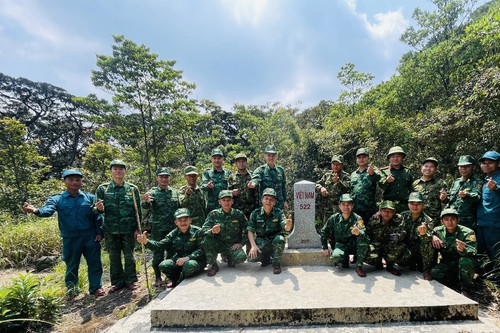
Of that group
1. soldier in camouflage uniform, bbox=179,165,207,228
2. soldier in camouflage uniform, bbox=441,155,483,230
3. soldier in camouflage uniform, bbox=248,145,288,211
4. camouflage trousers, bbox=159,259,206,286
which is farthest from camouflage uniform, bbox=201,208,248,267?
soldier in camouflage uniform, bbox=441,155,483,230

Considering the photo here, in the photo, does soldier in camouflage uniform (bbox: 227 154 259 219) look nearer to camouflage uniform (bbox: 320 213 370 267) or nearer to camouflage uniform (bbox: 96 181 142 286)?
camouflage uniform (bbox: 320 213 370 267)

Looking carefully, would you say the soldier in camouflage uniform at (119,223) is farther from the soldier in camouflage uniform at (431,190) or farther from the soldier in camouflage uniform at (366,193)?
the soldier in camouflage uniform at (431,190)

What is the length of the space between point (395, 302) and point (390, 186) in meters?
2.22

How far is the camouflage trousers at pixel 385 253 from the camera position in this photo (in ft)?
13.4

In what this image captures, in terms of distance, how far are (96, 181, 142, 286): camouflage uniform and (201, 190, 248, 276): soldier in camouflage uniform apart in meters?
1.38

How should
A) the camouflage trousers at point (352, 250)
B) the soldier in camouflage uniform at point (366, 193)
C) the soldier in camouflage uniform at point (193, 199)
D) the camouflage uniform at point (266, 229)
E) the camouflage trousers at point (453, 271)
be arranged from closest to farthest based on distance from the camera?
the camouflage trousers at point (453, 271)
the camouflage trousers at point (352, 250)
the camouflage uniform at point (266, 229)
the soldier in camouflage uniform at point (366, 193)
the soldier in camouflage uniform at point (193, 199)

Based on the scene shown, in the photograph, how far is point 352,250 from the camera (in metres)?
4.38

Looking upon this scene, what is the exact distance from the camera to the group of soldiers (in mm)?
4000

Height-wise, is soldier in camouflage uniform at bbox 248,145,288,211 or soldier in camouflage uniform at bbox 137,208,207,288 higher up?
soldier in camouflage uniform at bbox 248,145,288,211

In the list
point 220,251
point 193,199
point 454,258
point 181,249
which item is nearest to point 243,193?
point 193,199

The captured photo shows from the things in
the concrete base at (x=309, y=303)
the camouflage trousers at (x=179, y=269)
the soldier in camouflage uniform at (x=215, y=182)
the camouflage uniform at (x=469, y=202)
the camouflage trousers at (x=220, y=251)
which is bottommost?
the concrete base at (x=309, y=303)

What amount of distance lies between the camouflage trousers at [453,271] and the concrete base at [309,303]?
0.63 ft

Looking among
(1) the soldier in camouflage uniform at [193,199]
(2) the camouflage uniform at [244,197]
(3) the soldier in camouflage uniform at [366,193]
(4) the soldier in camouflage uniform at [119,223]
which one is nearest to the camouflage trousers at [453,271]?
(3) the soldier in camouflage uniform at [366,193]

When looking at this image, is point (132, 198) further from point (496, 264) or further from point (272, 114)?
point (272, 114)
